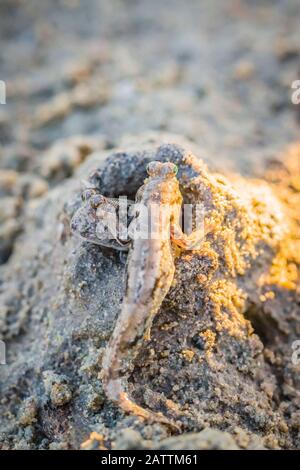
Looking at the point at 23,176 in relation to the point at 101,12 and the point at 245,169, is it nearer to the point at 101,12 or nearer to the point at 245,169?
the point at 245,169

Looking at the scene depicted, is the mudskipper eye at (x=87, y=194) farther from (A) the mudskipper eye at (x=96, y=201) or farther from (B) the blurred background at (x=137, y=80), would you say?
(B) the blurred background at (x=137, y=80)

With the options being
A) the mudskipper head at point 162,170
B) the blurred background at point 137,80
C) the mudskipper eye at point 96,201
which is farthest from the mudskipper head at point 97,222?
the blurred background at point 137,80

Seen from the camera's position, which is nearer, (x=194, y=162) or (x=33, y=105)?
(x=194, y=162)

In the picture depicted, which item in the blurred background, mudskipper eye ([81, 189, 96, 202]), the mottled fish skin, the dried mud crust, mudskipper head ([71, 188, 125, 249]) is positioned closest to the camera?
the mottled fish skin

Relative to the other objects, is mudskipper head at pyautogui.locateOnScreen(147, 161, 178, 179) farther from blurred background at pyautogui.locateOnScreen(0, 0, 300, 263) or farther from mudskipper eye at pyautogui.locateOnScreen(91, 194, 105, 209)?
blurred background at pyautogui.locateOnScreen(0, 0, 300, 263)

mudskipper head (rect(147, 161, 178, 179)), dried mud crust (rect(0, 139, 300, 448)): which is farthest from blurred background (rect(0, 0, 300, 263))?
mudskipper head (rect(147, 161, 178, 179))
